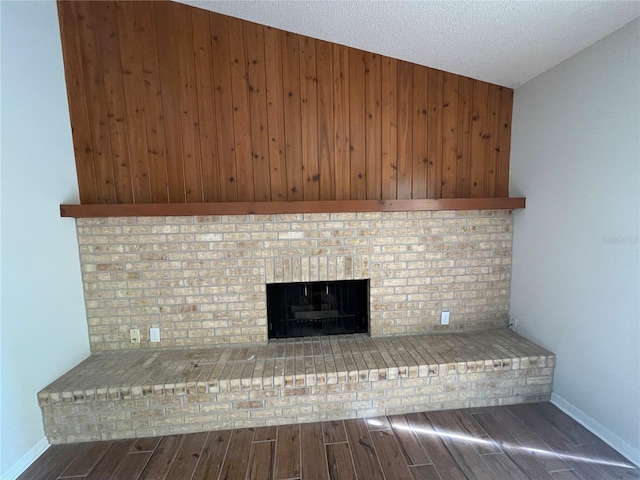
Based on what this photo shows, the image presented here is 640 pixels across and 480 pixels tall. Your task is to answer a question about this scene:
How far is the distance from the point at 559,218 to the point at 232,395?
263 centimetres

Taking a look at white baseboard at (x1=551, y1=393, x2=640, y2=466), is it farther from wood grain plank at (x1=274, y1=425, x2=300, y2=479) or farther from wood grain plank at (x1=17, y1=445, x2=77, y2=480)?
wood grain plank at (x1=17, y1=445, x2=77, y2=480)

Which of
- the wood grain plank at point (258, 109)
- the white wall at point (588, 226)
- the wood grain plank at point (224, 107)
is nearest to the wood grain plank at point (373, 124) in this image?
the wood grain plank at point (258, 109)

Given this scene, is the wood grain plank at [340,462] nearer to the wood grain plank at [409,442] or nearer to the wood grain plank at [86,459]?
the wood grain plank at [409,442]

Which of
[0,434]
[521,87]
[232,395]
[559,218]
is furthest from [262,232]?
[521,87]

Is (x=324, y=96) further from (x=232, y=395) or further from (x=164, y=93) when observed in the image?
(x=232, y=395)

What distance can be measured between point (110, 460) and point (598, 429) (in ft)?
9.94

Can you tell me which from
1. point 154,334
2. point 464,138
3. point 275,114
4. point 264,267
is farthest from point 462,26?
point 154,334

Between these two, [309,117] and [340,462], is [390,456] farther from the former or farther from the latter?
[309,117]

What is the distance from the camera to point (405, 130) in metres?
2.47

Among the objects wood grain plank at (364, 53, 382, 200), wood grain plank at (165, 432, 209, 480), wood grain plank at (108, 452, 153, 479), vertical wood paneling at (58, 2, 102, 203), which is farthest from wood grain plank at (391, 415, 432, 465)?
vertical wood paneling at (58, 2, 102, 203)

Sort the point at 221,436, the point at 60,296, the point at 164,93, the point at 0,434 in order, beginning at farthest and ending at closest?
the point at 164,93 → the point at 60,296 → the point at 221,436 → the point at 0,434

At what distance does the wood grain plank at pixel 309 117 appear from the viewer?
2.32m

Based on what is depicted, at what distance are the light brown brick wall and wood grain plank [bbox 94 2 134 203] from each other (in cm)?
31

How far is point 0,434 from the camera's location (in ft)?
5.22
